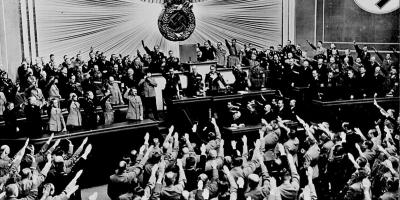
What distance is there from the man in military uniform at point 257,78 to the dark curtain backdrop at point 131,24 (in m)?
4.98

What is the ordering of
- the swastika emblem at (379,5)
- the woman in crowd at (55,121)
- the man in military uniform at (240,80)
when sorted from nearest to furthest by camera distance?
the woman in crowd at (55,121) < the man in military uniform at (240,80) < the swastika emblem at (379,5)

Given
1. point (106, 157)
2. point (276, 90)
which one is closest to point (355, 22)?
point (276, 90)

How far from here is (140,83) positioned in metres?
13.5

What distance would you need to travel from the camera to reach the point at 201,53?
17.1 metres

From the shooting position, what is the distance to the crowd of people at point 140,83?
11.5 metres

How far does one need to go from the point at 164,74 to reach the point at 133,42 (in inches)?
181

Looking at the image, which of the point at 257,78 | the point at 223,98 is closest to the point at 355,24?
the point at 257,78

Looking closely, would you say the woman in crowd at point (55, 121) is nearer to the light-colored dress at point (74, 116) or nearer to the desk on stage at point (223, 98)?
the light-colored dress at point (74, 116)

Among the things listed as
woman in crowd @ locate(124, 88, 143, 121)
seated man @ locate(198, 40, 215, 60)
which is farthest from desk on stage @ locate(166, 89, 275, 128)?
seated man @ locate(198, 40, 215, 60)

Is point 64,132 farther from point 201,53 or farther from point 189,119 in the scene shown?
point 201,53

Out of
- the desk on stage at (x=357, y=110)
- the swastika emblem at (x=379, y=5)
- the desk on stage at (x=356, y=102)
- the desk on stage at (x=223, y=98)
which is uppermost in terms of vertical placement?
the swastika emblem at (x=379, y=5)

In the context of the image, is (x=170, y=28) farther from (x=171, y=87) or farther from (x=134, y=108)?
(x=134, y=108)

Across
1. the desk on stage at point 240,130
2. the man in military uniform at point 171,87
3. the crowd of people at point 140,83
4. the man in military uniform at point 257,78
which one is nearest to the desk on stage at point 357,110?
the crowd of people at point 140,83

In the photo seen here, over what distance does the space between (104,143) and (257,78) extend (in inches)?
233
